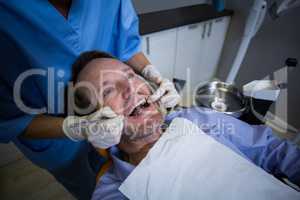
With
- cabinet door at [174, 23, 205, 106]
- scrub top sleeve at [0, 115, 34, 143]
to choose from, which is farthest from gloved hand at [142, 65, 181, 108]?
cabinet door at [174, 23, 205, 106]

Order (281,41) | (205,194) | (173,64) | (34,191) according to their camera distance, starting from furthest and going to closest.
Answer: (173,64)
(281,41)
(34,191)
(205,194)

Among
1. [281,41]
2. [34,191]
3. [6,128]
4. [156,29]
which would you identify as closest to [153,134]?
[6,128]

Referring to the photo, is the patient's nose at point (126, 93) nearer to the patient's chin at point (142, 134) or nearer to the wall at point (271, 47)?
the patient's chin at point (142, 134)

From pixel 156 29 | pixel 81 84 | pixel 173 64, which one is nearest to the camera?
pixel 81 84

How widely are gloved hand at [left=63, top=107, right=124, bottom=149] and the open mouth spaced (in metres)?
0.08

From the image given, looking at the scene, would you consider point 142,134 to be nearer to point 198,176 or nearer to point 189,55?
point 198,176

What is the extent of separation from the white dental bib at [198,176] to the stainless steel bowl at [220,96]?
0.89m

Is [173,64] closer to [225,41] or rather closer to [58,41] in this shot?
[225,41]

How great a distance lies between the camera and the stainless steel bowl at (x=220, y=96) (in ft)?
5.40

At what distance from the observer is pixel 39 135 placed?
2.45ft

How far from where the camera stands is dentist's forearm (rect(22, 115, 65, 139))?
0.74 m

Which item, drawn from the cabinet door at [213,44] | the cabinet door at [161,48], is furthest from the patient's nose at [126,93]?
the cabinet door at [213,44]

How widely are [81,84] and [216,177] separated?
Answer: 616 mm

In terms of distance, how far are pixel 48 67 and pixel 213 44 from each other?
1951 millimetres
